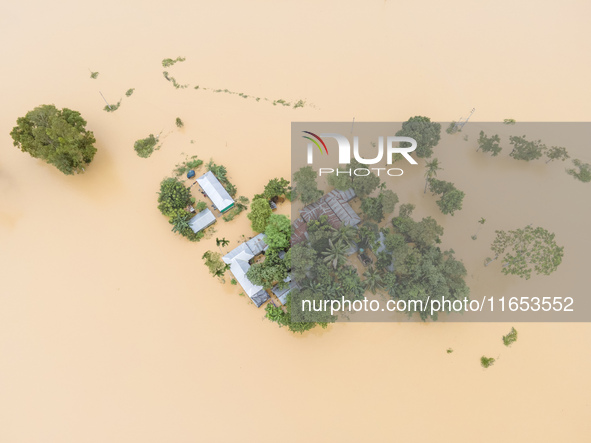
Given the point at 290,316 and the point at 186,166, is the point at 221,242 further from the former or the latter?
the point at 290,316

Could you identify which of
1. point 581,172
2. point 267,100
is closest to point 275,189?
point 267,100

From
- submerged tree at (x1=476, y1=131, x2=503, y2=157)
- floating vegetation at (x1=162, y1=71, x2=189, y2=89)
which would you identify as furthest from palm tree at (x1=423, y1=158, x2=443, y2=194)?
floating vegetation at (x1=162, y1=71, x2=189, y2=89)

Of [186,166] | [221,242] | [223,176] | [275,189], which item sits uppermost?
[186,166]

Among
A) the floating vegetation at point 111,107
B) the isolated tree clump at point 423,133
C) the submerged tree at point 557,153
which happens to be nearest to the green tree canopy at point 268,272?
the isolated tree clump at point 423,133

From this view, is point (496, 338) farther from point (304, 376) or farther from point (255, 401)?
point (255, 401)

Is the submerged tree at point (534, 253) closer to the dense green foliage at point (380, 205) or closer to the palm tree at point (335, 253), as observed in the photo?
the dense green foliage at point (380, 205)
